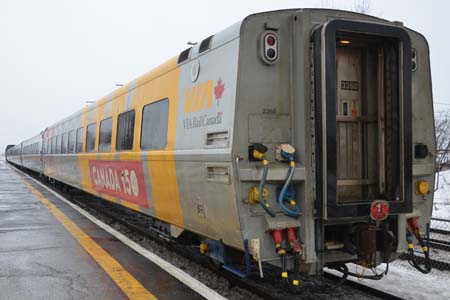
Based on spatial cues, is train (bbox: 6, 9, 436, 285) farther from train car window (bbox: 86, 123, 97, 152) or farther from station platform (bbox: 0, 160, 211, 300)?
train car window (bbox: 86, 123, 97, 152)

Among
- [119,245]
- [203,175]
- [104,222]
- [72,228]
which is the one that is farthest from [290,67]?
[104,222]

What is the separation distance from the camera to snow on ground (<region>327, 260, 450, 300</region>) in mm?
5660

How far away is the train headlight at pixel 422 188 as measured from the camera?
5.19 metres

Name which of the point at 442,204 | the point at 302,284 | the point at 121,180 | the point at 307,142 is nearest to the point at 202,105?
the point at 307,142

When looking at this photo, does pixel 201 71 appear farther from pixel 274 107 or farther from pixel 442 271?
pixel 442 271

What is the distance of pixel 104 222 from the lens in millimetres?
11273

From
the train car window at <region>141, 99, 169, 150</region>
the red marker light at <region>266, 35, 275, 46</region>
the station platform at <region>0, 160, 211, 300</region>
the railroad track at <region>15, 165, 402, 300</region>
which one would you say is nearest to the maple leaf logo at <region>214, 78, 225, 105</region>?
the red marker light at <region>266, 35, 275, 46</region>

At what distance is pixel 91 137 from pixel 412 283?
26.5 feet

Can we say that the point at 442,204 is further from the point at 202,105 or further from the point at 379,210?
the point at 202,105

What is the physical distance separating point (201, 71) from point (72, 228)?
20.0 ft

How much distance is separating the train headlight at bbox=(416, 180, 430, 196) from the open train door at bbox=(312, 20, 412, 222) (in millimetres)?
497

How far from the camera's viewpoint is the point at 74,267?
673 centimetres

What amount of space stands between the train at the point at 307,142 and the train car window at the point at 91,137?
5935 millimetres

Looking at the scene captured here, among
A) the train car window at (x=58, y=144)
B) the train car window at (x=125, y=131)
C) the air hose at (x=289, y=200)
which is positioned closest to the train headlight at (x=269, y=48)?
the air hose at (x=289, y=200)
